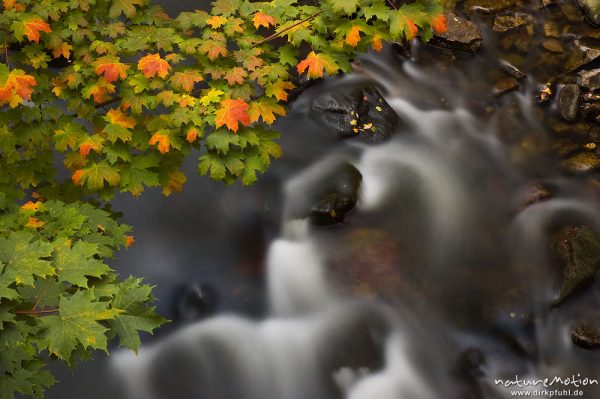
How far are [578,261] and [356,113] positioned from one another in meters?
3.77

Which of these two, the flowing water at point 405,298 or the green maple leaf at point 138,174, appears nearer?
the green maple leaf at point 138,174

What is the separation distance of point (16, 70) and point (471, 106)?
693 cm

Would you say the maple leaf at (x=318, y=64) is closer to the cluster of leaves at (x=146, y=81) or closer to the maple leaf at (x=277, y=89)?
the cluster of leaves at (x=146, y=81)

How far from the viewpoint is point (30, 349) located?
2922mm

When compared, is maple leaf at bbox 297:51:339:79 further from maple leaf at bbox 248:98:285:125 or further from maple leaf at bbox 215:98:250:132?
maple leaf at bbox 215:98:250:132

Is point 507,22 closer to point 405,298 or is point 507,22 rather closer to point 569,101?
point 569,101

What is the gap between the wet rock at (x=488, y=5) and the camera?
9.35m

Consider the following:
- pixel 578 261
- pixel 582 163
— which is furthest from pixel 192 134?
pixel 582 163

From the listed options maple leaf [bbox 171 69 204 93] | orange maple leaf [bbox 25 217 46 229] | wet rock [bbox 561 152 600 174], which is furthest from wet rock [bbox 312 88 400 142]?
orange maple leaf [bbox 25 217 46 229]

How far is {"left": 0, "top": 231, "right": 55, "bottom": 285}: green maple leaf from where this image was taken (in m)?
2.47

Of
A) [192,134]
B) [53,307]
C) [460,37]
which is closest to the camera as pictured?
[53,307]

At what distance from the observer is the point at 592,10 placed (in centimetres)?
904

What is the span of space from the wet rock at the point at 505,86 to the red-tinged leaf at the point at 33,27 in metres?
7.09

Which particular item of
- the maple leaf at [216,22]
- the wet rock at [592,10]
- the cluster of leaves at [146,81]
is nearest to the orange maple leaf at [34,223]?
the cluster of leaves at [146,81]
